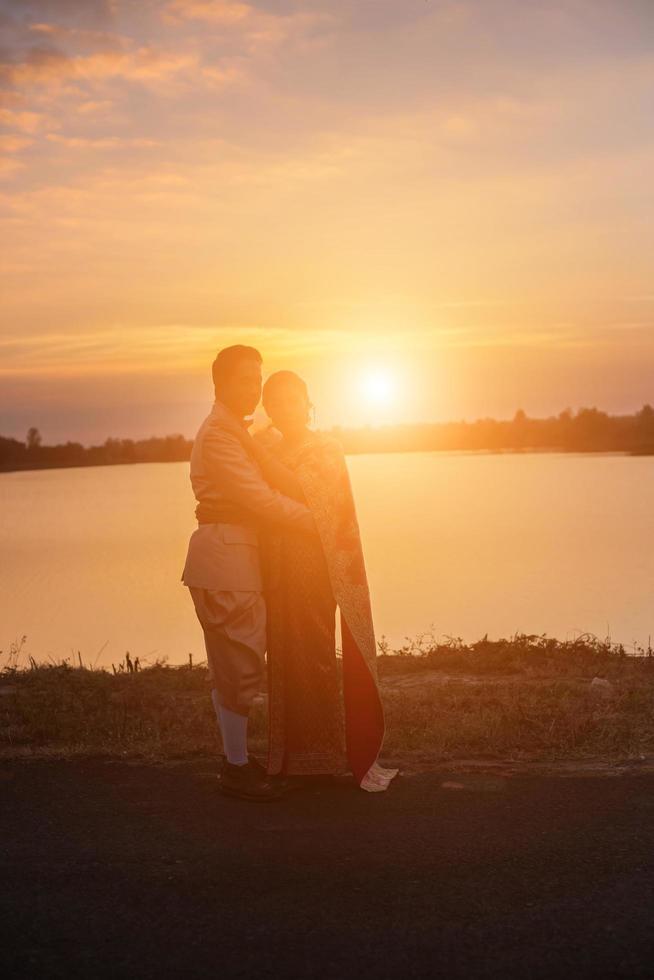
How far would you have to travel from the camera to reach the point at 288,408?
19.1ft

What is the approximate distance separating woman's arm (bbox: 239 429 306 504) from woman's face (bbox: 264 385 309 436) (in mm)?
180

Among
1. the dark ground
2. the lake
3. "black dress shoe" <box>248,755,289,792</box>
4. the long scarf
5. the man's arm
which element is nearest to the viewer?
the dark ground

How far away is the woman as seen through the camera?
585 cm

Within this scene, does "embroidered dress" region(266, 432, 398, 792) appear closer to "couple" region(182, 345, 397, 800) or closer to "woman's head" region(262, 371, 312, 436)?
"couple" region(182, 345, 397, 800)

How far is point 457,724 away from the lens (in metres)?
6.88

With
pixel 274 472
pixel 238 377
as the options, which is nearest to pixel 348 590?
pixel 274 472

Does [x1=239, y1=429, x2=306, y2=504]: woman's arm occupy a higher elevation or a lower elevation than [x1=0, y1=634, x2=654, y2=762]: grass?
higher

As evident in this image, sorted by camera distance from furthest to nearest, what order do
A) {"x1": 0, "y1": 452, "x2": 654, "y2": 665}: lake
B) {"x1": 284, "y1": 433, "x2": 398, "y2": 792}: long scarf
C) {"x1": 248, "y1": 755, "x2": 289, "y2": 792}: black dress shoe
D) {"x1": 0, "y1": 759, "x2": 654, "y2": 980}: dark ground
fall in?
{"x1": 0, "y1": 452, "x2": 654, "y2": 665}: lake → {"x1": 284, "y1": 433, "x2": 398, "y2": 792}: long scarf → {"x1": 248, "y1": 755, "x2": 289, "y2": 792}: black dress shoe → {"x1": 0, "y1": 759, "x2": 654, "y2": 980}: dark ground

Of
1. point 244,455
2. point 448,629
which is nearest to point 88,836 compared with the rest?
point 244,455

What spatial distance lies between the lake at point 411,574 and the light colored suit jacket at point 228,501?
10767 mm

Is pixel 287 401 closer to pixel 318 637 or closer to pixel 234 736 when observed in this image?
pixel 318 637

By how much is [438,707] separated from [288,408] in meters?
2.90

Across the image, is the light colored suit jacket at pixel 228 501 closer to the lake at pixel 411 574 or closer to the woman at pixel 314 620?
the woman at pixel 314 620

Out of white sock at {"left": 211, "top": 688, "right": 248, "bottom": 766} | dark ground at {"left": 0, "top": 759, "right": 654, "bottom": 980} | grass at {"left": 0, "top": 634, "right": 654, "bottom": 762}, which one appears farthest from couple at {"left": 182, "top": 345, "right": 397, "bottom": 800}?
grass at {"left": 0, "top": 634, "right": 654, "bottom": 762}
